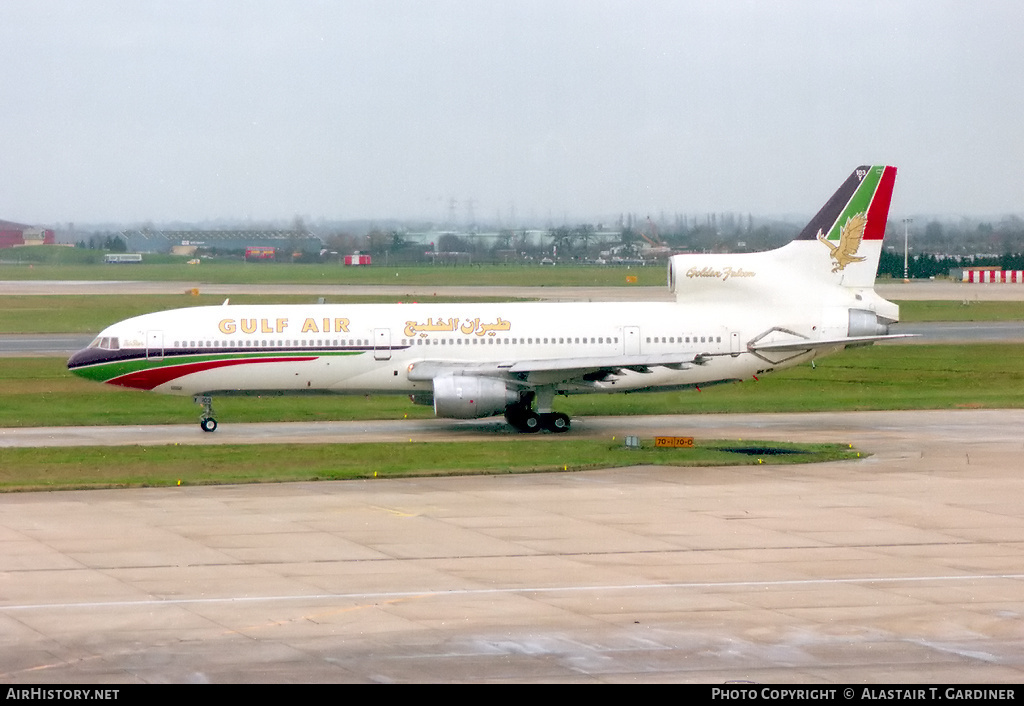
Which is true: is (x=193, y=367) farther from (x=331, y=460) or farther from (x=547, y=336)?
(x=547, y=336)

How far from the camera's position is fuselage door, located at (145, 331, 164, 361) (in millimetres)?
37094

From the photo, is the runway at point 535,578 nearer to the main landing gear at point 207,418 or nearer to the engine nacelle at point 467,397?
the engine nacelle at point 467,397

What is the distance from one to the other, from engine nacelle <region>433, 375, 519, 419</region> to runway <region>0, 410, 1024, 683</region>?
6.90m

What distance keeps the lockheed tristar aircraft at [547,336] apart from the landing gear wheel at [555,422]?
40mm

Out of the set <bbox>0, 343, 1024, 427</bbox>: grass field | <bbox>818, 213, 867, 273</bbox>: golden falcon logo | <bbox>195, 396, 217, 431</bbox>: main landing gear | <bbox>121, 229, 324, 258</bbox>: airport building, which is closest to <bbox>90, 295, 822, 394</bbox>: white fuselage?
<bbox>195, 396, 217, 431</bbox>: main landing gear

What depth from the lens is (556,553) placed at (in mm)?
21438

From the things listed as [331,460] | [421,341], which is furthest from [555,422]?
[331,460]

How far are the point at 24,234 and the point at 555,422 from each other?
5268 inches

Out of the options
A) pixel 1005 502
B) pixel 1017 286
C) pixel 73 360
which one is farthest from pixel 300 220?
pixel 1005 502

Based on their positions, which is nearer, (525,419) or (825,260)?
(525,419)

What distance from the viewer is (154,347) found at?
3712 cm

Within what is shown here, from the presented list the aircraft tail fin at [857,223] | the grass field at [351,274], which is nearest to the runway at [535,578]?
the aircraft tail fin at [857,223]

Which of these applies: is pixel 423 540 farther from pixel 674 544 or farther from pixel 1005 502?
pixel 1005 502

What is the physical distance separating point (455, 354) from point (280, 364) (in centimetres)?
498
